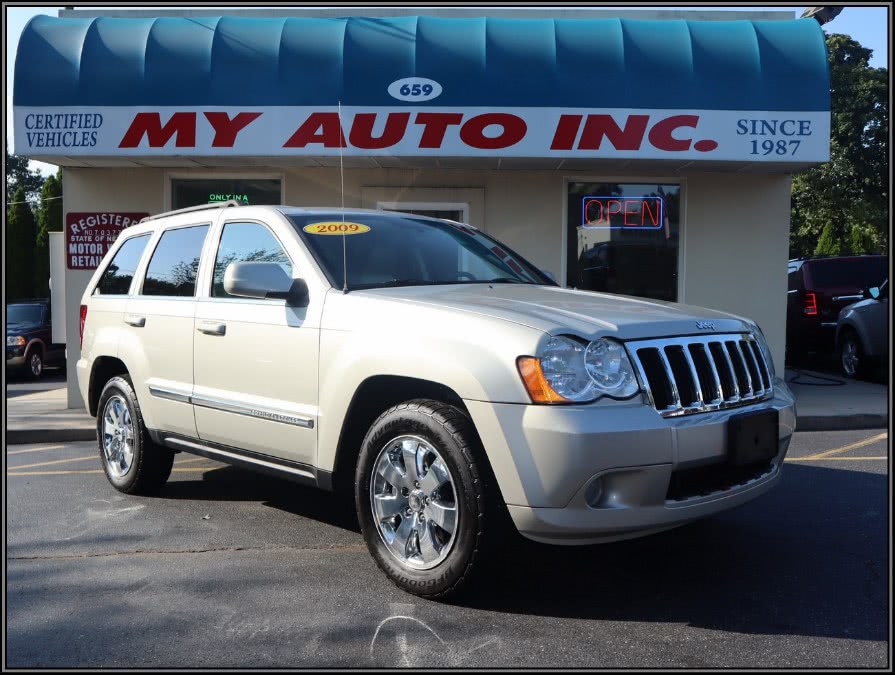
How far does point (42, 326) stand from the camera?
17.8 meters

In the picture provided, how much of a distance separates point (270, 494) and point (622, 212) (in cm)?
676

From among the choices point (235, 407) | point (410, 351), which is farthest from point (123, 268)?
point (410, 351)

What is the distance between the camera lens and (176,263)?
5535 millimetres

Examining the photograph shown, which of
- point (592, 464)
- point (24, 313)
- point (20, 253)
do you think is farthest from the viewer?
point (20, 253)

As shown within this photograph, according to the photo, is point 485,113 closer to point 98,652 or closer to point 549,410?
point 549,410

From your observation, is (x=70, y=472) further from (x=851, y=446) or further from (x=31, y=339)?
(x=31, y=339)

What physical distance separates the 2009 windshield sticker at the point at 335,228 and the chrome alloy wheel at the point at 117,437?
6.55 ft

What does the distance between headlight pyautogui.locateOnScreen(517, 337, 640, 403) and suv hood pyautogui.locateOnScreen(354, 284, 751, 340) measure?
0.22 feet

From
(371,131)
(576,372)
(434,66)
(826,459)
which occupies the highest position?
(434,66)

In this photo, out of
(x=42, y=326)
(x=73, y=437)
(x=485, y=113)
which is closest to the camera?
(x=73, y=437)

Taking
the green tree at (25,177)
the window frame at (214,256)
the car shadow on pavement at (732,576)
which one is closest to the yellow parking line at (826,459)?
the car shadow on pavement at (732,576)

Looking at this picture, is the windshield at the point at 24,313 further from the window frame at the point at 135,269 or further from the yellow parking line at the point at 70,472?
the window frame at the point at 135,269

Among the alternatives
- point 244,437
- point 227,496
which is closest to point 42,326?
point 227,496

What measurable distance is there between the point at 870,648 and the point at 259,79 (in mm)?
8559
